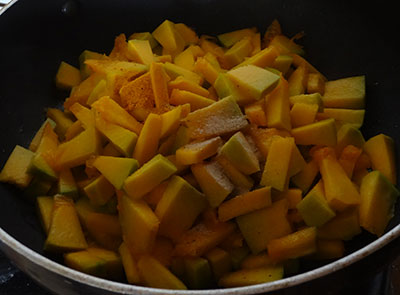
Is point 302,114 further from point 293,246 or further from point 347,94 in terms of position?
point 293,246

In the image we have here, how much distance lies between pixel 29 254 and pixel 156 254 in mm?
315

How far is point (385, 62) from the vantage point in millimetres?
1485

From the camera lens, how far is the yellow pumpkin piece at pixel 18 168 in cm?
131

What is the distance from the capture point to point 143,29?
5.56ft

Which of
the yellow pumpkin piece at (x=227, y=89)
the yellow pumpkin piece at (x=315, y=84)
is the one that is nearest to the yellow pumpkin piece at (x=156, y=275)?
the yellow pumpkin piece at (x=227, y=89)

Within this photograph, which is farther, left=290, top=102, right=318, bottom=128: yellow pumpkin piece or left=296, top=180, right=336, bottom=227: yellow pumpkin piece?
left=290, top=102, right=318, bottom=128: yellow pumpkin piece


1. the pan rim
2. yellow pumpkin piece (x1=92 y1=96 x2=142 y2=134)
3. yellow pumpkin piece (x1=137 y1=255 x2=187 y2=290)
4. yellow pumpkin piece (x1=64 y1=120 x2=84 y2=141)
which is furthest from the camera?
yellow pumpkin piece (x1=64 y1=120 x2=84 y2=141)

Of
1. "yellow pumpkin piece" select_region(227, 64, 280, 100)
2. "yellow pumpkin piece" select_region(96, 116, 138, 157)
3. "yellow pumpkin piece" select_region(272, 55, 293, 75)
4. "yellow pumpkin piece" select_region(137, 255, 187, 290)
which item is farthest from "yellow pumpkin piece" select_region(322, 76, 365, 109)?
"yellow pumpkin piece" select_region(137, 255, 187, 290)

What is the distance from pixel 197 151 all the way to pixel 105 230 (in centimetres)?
30

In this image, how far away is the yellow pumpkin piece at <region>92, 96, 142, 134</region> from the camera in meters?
1.29

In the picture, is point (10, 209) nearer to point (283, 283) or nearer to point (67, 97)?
point (67, 97)

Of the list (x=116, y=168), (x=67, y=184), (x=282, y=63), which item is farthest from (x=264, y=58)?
(x=67, y=184)

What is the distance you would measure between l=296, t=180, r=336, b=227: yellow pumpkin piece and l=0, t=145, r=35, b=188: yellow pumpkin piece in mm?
688

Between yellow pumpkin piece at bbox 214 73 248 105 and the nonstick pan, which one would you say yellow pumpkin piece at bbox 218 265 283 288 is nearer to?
the nonstick pan
